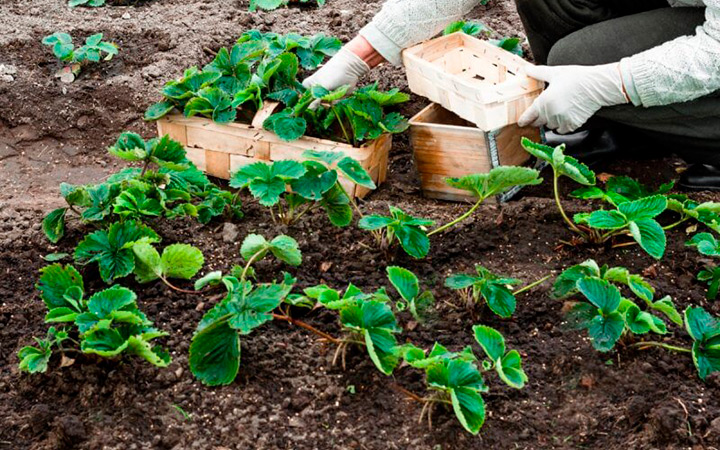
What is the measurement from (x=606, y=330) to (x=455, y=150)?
930 millimetres

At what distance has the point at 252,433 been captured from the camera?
78.4 inches

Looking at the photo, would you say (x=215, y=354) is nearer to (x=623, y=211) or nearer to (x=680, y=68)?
(x=623, y=211)

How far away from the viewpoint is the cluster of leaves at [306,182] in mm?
2396

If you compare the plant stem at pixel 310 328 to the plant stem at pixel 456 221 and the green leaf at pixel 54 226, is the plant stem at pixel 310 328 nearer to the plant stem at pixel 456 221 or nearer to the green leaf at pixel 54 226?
the plant stem at pixel 456 221

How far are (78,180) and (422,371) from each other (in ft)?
5.44

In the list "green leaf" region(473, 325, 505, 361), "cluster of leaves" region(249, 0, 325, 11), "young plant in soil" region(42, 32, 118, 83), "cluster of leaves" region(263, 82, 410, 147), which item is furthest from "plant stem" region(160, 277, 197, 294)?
"cluster of leaves" region(249, 0, 325, 11)

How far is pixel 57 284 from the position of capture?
7.26 feet

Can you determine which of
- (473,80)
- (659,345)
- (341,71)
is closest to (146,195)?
(341,71)

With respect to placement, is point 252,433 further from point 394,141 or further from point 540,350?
point 394,141

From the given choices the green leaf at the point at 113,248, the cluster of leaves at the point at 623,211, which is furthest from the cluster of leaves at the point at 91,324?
the cluster of leaves at the point at 623,211

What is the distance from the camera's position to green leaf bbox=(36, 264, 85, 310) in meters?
2.19

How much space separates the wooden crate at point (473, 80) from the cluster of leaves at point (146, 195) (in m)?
0.71

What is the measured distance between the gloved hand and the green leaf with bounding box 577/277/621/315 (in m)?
0.79

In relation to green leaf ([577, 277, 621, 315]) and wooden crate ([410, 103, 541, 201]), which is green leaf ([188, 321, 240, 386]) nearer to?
green leaf ([577, 277, 621, 315])
